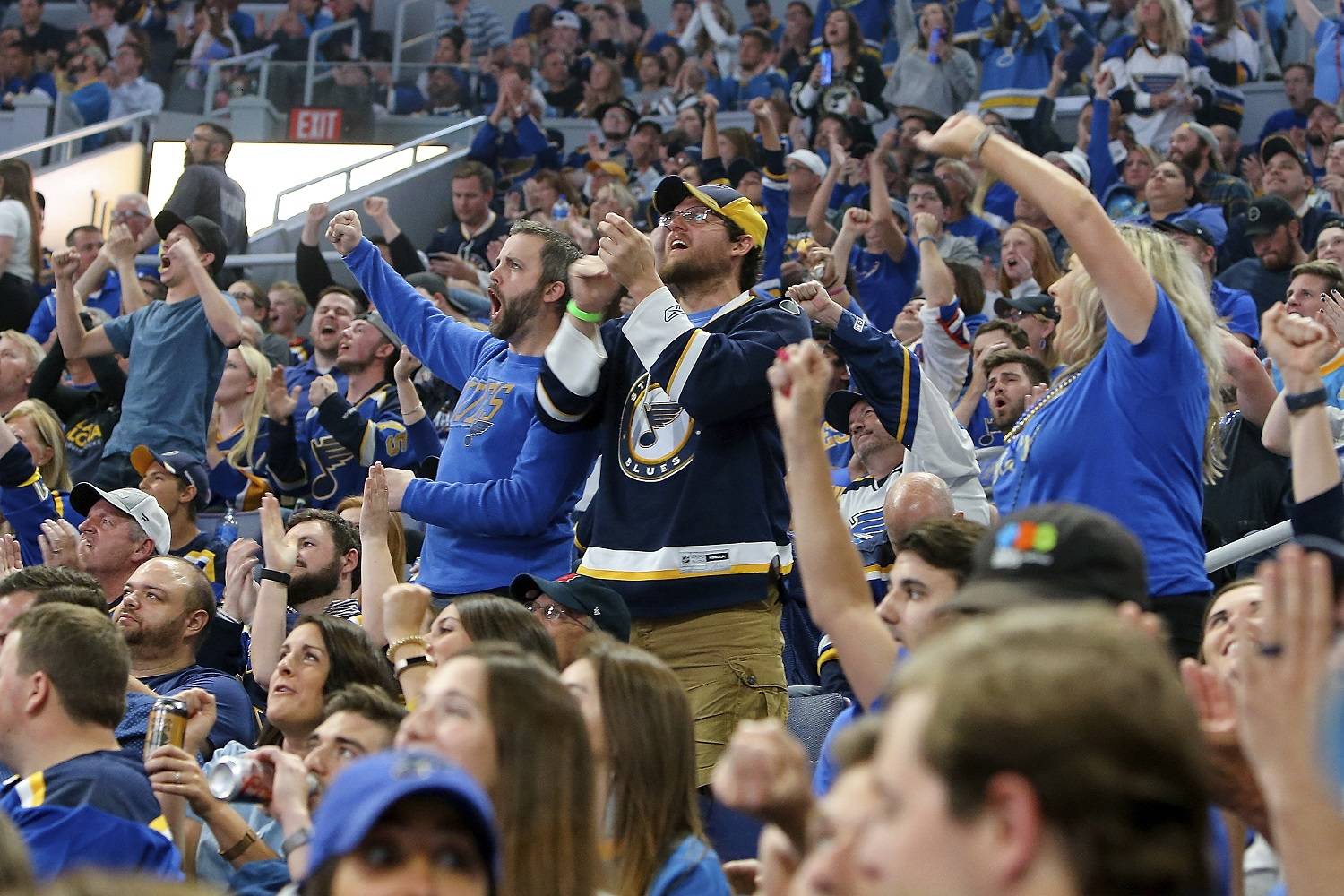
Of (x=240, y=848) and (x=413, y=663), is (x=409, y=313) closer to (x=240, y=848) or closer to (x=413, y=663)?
(x=413, y=663)

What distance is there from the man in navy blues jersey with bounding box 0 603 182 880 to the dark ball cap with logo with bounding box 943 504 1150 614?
196 cm

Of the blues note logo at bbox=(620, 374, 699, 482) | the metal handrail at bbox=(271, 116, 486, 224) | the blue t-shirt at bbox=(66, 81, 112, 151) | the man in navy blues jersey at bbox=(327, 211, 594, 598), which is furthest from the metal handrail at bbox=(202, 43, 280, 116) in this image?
the blues note logo at bbox=(620, 374, 699, 482)

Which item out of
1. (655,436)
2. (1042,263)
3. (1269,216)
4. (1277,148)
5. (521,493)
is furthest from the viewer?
(1277,148)

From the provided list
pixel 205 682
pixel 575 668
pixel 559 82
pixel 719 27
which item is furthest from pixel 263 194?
pixel 575 668

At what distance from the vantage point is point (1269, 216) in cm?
841

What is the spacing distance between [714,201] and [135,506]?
2901mm

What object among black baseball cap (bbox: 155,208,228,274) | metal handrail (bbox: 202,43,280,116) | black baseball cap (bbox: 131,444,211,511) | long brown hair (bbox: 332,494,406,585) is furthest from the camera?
metal handrail (bbox: 202,43,280,116)

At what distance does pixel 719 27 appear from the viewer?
603 inches

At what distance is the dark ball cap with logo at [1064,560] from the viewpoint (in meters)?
2.46

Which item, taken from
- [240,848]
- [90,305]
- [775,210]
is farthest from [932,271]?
[90,305]

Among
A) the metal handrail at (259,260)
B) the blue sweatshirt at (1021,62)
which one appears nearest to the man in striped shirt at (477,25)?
the metal handrail at (259,260)

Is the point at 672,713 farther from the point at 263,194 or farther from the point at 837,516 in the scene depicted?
the point at 263,194

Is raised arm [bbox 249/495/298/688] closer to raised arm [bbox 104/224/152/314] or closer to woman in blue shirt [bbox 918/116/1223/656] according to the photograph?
woman in blue shirt [bbox 918/116/1223/656]

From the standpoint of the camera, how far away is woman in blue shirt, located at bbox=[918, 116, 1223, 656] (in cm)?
353
